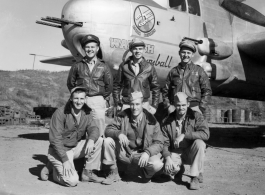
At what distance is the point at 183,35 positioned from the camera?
7270 millimetres

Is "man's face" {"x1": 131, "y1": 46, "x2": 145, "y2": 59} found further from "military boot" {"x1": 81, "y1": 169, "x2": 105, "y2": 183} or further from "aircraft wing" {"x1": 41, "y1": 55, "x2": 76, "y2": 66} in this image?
"aircraft wing" {"x1": 41, "y1": 55, "x2": 76, "y2": 66}

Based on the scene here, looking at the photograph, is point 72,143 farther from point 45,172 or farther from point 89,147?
point 45,172

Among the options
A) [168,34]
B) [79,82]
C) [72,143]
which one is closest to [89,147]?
[72,143]

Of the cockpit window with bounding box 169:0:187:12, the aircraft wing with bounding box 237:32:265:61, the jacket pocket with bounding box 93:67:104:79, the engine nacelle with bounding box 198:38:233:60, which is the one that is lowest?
the jacket pocket with bounding box 93:67:104:79

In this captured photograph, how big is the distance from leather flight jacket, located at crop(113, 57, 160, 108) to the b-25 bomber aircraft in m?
1.46

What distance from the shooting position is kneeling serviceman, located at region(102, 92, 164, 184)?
3.98 m

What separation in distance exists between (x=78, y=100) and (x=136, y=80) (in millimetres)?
1161

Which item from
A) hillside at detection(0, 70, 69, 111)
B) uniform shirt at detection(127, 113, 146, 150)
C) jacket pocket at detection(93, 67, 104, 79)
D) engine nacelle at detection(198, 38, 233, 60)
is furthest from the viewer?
hillside at detection(0, 70, 69, 111)

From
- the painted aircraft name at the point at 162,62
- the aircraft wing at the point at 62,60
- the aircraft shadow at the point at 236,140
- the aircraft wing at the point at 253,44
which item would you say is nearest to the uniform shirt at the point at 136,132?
the painted aircraft name at the point at 162,62

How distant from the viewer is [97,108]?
16.0ft

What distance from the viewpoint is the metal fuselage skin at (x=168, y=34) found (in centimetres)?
Result: 632

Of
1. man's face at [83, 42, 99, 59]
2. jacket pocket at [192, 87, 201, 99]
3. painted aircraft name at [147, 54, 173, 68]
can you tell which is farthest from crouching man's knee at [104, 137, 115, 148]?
painted aircraft name at [147, 54, 173, 68]

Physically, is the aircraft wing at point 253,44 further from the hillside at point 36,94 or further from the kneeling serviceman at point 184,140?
the hillside at point 36,94

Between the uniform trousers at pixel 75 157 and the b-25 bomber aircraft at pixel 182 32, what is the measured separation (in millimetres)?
2705
